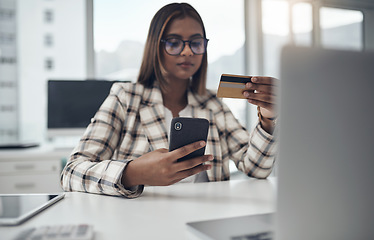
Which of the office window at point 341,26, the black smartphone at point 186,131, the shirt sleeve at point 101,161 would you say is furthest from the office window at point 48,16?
the office window at point 341,26

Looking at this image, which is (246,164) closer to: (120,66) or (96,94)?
(96,94)

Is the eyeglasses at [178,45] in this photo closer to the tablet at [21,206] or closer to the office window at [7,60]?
the tablet at [21,206]

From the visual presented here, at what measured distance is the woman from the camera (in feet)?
3.25

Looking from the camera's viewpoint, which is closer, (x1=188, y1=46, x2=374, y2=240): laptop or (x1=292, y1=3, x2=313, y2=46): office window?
(x1=188, y1=46, x2=374, y2=240): laptop

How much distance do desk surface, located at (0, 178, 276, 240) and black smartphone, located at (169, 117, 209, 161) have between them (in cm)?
15

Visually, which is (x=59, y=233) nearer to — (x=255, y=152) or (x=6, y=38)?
(x=255, y=152)

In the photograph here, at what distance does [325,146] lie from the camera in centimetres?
36

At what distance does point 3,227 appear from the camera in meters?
0.60

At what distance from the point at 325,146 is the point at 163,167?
20.3 inches

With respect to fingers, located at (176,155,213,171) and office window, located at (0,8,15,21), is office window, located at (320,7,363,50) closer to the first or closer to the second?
office window, located at (0,8,15,21)

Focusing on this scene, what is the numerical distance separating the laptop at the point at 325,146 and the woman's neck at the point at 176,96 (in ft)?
3.52

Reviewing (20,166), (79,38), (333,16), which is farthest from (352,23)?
(20,166)

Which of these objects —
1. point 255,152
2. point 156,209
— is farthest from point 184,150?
point 255,152

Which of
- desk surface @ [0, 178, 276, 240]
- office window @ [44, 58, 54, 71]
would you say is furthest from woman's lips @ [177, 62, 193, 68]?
office window @ [44, 58, 54, 71]
